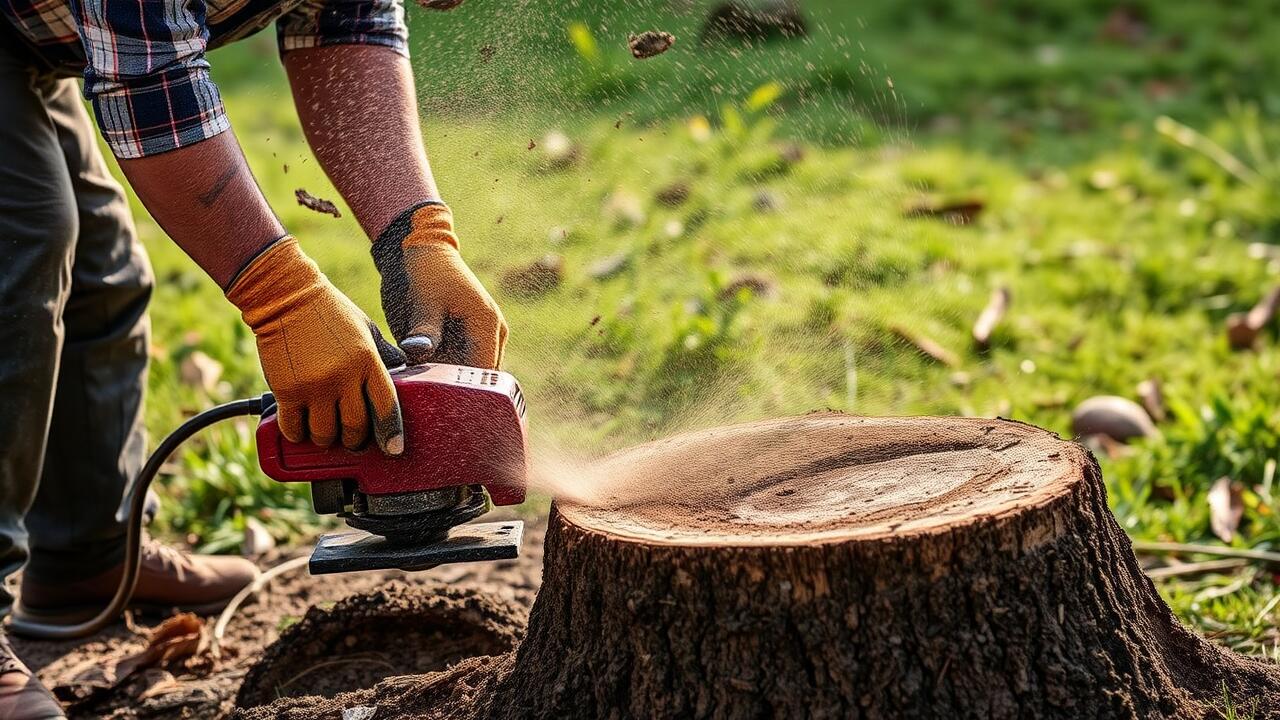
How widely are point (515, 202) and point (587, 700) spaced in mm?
2828

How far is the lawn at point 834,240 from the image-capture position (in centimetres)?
297

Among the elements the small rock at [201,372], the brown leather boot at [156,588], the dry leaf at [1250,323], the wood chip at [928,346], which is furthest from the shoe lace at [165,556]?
Answer: the dry leaf at [1250,323]

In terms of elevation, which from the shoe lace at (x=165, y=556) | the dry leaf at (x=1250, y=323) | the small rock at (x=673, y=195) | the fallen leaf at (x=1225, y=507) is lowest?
the shoe lace at (x=165, y=556)

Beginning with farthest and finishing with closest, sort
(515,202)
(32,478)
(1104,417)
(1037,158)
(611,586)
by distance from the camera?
(1037,158) < (515,202) < (1104,417) < (32,478) < (611,586)

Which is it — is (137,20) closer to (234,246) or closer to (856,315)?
(234,246)

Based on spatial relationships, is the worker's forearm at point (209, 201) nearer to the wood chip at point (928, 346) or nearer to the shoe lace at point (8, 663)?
the shoe lace at point (8, 663)

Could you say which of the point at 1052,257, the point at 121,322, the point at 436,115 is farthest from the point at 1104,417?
the point at 121,322

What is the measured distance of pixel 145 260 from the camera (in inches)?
104

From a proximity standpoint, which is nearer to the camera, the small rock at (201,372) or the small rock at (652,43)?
the small rock at (652,43)

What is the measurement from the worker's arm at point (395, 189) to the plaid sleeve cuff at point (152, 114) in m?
0.44

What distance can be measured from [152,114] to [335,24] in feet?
1.81

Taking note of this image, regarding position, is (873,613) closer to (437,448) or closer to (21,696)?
(437,448)

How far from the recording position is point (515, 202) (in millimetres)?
4336

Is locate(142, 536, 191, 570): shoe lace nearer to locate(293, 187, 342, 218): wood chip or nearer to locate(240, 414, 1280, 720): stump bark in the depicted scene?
locate(293, 187, 342, 218): wood chip
